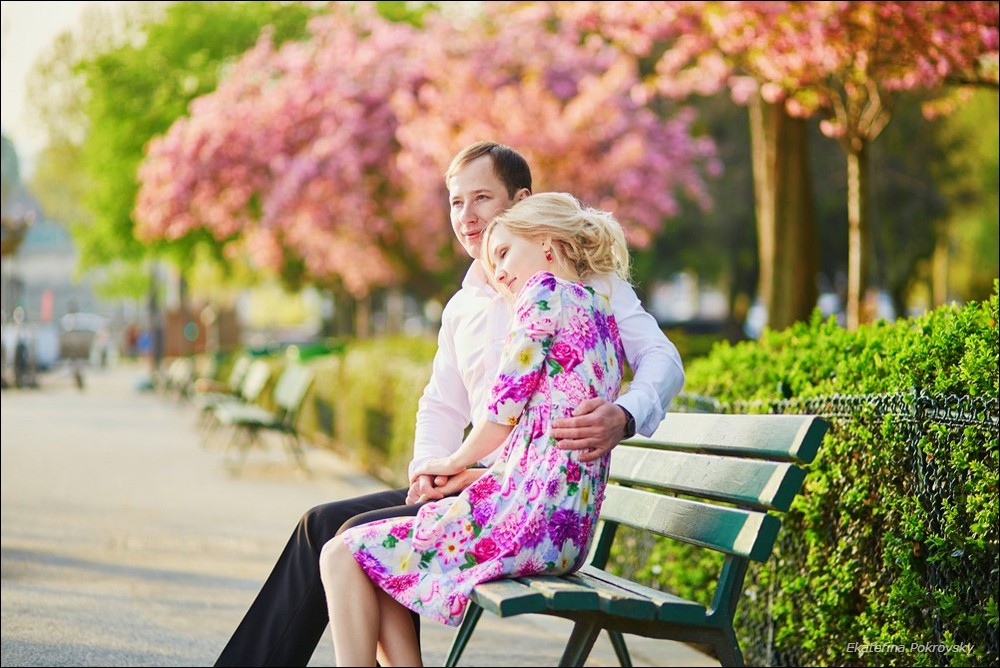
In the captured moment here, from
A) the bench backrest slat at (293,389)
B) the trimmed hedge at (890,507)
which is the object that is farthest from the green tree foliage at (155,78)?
the trimmed hedge at (890,507)

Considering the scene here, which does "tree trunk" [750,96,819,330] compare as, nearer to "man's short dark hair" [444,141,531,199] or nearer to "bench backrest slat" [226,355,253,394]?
"bench backrest slat" [226,355,253,394]

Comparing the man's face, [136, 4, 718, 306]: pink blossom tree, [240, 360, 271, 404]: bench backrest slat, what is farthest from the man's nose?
[136, 4, 718, 306]: pink blossom tree

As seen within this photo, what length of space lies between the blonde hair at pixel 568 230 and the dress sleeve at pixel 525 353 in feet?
0.66

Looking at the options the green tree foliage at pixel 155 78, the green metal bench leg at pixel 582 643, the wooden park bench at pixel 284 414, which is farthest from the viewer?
the green tree foliage at pixel 155 78

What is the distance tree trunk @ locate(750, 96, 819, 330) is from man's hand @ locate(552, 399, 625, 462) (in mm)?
10049

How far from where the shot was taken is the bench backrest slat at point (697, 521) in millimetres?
3621

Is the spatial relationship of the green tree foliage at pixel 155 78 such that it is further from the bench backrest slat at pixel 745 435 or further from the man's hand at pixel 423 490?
the man's hand at pixel 423 490

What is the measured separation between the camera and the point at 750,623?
564 cm

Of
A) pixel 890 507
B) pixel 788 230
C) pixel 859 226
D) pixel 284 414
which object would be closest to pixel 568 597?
pixel 890 507

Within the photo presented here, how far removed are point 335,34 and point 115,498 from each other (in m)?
12.5

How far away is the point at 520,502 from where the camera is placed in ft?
11.4

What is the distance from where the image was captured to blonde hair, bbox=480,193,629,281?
3.72 m

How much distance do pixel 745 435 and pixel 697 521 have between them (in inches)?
10.7

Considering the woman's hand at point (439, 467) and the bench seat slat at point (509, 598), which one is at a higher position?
the woman's hand at point (439, 467)
